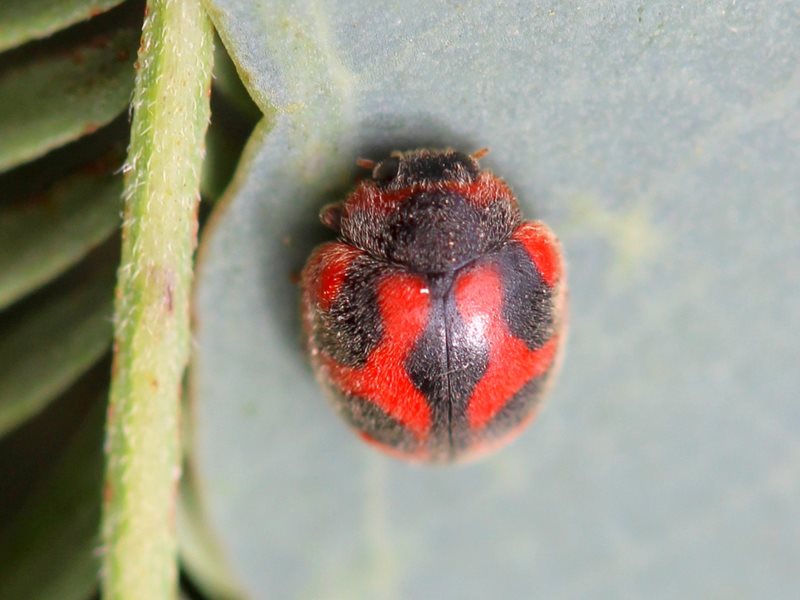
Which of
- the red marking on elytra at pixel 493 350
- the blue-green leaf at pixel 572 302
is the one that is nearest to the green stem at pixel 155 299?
the blue-green leaf at pixel 572 302

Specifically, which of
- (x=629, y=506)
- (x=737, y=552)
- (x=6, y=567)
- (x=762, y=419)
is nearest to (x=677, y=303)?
(x=762, y=419)

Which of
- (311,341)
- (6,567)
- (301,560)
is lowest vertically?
(6,567)

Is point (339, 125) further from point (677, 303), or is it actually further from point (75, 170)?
point (677, 303)

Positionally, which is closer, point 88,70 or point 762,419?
point 88,70

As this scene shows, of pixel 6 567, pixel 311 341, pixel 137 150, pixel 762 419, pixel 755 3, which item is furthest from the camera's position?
pixel 762 419

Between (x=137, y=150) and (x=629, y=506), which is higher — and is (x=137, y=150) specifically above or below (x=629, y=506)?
below

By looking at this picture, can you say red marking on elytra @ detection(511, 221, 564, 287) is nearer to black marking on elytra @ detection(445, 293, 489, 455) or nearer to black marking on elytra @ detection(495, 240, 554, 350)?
black marking on elytra @ detection(495, 240, 554, 350)

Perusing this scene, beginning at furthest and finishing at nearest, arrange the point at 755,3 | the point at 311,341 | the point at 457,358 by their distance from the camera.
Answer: the point at 311,341
the point at 457,358
the point at 755,3
